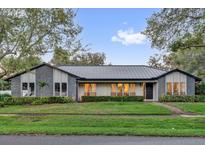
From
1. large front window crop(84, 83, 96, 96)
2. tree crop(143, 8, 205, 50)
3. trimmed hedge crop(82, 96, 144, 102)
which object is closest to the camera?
tree crop(143, 8, 205, 50)

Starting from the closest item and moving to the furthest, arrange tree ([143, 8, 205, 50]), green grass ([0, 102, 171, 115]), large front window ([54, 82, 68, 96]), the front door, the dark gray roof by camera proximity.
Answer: tree ([143, 8, 205, 50])
green grass ([0, 102, 171, 115])
large front window ([54, 82, 68, 96])
the dark gray roof
the front door

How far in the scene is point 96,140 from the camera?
38.1ft

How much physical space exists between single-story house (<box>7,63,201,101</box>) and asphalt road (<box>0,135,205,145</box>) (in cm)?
2540

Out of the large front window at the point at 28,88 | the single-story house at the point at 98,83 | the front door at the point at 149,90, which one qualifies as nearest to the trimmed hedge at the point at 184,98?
the single-story house at the point at 98,83

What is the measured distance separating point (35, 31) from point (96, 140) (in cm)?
847

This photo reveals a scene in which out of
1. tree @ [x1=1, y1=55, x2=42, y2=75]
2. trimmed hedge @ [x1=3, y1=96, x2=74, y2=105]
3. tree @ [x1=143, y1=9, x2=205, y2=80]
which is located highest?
tree @ [x1=143, y1=9, x2=205, y2=80]

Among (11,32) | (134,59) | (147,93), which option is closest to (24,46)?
(11,32)

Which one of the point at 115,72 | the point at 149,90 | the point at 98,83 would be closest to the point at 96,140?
the point at 98,83

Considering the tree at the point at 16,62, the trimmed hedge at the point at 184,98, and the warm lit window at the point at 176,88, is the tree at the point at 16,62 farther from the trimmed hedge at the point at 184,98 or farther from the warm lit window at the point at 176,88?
the warm lit window at the point at 176,88

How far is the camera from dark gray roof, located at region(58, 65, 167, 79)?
129 feet

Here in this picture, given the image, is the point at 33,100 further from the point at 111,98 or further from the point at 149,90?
the point at 149,90

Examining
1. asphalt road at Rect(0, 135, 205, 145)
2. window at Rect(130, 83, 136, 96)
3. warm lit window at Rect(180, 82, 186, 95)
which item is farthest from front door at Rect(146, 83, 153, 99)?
asphalt road at Rect(0, 135, 205, 145)

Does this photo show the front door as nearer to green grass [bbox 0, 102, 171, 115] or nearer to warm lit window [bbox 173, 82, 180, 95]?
warm lit window [bbox 173, 82, 180, 95]
